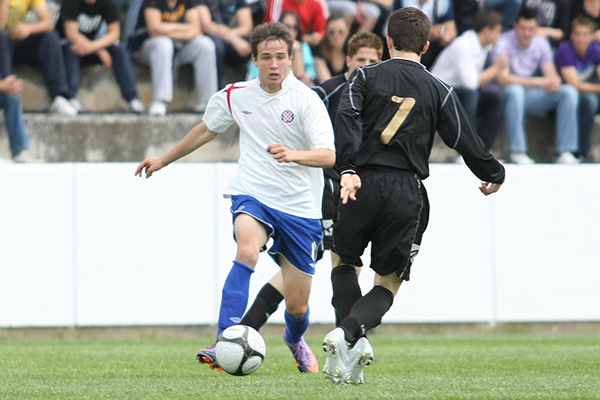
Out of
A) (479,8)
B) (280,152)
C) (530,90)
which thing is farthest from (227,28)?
(280,152)

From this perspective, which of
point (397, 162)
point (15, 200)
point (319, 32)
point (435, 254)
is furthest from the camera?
point (319, 32)

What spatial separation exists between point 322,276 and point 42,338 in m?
2.94

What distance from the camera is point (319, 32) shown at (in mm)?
12297

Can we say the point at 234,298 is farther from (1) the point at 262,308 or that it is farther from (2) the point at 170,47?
(2) the point at 170,47

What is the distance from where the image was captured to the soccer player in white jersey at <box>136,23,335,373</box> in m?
6.39

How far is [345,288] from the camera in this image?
6.10 metres

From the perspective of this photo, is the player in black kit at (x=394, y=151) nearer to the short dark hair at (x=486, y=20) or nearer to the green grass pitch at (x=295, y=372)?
the green grass pitch at (x=295, y=372)

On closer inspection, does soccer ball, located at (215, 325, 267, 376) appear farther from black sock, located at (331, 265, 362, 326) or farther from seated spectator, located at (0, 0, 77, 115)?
seated spectator, located at (0, 0, 77, 115)

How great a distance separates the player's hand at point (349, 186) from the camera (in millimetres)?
5281

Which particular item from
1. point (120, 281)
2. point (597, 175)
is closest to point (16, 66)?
point (120, 281)

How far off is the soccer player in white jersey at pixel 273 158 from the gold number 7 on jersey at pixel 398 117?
1.87 feet

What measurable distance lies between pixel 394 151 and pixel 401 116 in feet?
0.63

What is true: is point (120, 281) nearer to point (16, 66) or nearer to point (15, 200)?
point (15, 200)

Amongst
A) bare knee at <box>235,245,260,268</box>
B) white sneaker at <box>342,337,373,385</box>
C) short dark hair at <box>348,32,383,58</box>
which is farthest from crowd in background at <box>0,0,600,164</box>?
white sneaker at <box>342,337,373,385</box>
